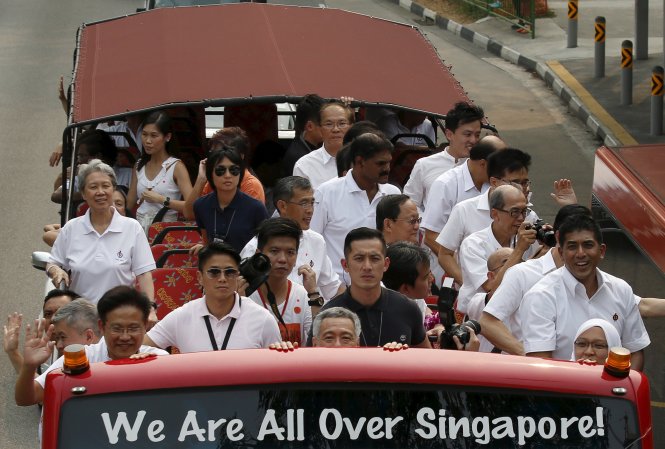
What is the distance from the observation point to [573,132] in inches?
811

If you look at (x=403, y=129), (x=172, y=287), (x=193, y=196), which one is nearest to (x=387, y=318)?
(x=172, y=287)

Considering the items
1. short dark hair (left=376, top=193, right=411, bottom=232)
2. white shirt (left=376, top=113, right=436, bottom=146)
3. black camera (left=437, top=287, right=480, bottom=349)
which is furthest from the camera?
white shirt (left=376, top=113, right=436, bottom=146)

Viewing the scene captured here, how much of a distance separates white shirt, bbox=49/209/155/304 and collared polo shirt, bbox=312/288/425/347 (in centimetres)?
239

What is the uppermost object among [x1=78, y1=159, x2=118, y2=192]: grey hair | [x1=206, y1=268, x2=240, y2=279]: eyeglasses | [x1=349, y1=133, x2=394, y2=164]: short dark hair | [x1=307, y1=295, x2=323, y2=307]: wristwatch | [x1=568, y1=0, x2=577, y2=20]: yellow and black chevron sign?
[x1=568, y1=0, x2=577, y2=20]: yellow and black chevron sign

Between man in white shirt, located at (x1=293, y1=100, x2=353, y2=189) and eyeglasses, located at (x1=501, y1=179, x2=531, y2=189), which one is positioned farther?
man in white shirt, located at (x1=293, y1=100, x2=353, y2=189)

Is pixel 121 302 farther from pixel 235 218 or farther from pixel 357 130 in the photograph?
pixel 357 130

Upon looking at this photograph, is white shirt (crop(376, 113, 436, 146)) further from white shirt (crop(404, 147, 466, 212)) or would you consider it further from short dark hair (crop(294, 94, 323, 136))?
white shirt (crop(404, 147, 466, 212))

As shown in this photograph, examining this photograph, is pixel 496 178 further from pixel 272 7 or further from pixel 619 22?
pixel 619 22

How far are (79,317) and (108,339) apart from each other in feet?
2.36

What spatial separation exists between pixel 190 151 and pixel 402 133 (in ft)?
6.30

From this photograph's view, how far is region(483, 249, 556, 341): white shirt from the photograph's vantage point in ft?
25.4

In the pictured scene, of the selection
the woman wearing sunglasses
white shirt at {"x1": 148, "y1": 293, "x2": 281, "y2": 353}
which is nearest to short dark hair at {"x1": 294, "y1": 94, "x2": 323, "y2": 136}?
the woman wearing sunglasses

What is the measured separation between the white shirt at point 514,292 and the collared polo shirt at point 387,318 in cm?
50

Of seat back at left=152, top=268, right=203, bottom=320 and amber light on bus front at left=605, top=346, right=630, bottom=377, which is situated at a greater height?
seat back at left=152, top=268, right=203, bottom=320
